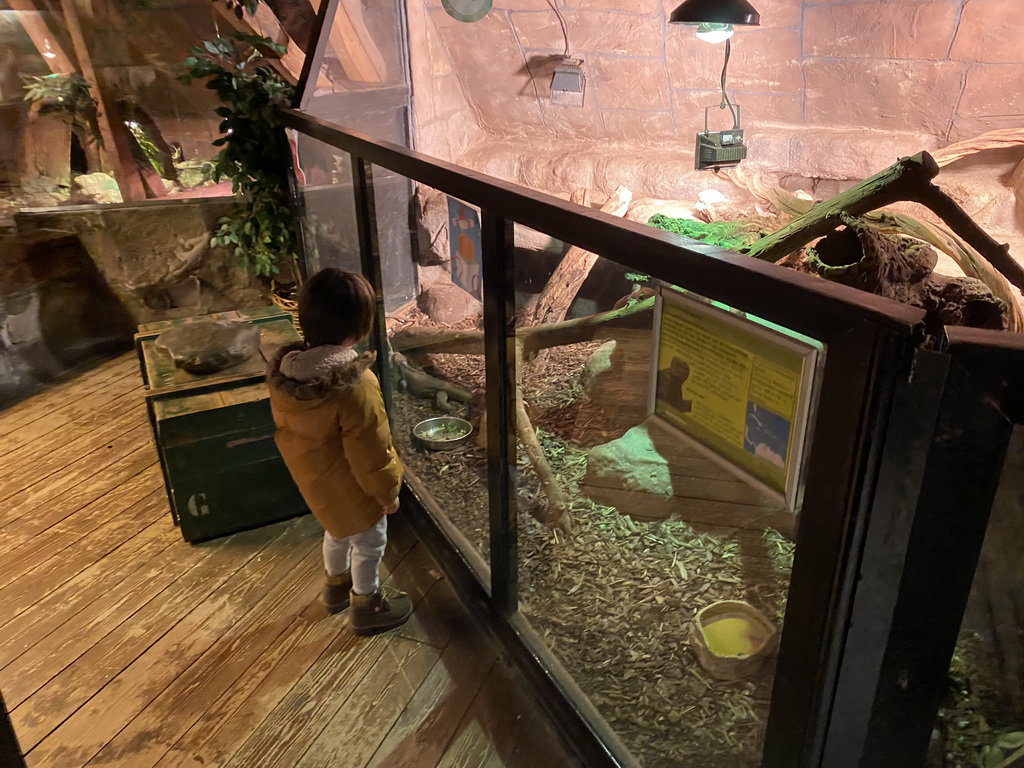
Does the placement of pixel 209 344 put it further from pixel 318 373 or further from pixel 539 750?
pixel 539 750

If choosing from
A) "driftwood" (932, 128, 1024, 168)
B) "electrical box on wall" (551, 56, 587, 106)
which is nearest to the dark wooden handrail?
"driftwood" (932, 128, 1024, 168)

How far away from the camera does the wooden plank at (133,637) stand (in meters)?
1.79

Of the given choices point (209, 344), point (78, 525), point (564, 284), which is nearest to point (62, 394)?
point (78, 525)

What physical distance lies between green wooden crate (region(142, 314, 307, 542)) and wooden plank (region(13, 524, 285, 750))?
91 mm

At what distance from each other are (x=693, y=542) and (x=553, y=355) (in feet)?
2.93

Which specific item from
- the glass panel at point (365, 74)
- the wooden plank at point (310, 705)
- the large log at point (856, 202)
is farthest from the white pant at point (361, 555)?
the glass panel at point (365, 74)

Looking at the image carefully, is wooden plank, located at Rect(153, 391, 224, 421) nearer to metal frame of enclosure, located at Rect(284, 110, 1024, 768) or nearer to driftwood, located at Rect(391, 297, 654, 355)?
driftwood, located at Rect(391, 297, 654, 355)

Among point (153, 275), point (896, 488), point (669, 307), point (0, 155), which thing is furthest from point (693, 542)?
point (0, 155)

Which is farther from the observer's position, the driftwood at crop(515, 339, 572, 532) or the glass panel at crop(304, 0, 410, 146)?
the glass panel at crop(304, 0, 410, 146)

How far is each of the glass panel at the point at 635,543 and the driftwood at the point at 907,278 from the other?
0.68 metres

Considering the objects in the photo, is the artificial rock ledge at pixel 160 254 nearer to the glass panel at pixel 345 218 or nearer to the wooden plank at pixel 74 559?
the glass panel at pixel 345 218

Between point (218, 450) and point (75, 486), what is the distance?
0.86 m

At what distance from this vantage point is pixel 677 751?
1.49 m

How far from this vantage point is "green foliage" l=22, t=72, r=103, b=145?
3.61 meters
